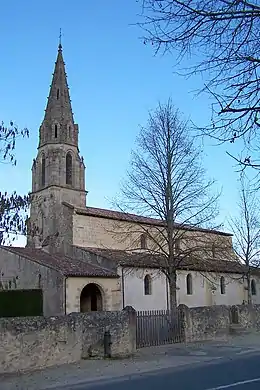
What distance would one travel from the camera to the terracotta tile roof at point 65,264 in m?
30.3

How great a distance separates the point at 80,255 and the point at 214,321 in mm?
13761

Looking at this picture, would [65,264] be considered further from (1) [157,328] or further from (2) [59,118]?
(2) [59,118]

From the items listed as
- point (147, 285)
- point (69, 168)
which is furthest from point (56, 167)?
point (147, 285)

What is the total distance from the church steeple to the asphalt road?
3218cm

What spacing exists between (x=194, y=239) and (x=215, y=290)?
45.2 ft

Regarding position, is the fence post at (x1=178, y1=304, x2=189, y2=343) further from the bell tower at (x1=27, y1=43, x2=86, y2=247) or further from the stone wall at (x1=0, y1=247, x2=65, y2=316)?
the bell tower at (x1=27, y1=43, x2=86, y2=247)

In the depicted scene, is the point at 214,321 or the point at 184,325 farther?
the point at 214,321

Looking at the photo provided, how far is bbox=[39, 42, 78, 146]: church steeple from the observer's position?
145 feet

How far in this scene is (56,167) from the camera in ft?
140

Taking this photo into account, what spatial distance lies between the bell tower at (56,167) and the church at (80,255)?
0.30 ft

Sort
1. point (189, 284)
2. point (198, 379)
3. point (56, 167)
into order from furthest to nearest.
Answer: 1. point (56, 167)
2. point (189, 284)
3. point (198, 379)

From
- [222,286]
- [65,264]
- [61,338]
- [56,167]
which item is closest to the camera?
[61,338]

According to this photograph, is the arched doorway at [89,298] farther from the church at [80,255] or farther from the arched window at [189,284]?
the arched window at [189,284]

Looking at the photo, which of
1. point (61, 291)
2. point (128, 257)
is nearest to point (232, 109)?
point (61, 291)
